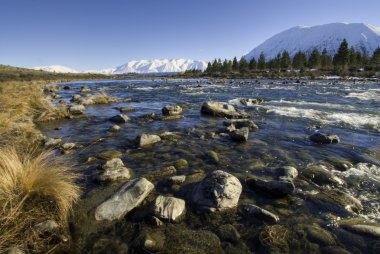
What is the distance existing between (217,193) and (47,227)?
317cm

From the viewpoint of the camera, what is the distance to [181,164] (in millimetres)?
7207

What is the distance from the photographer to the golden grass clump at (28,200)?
3.47m

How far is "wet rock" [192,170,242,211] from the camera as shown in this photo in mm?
4871

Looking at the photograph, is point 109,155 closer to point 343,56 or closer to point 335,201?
point 335,201

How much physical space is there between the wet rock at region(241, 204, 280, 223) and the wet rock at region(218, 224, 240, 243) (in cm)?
51

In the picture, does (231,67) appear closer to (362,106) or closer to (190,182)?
(362,106)

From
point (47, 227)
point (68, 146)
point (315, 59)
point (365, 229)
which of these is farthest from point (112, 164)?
point (315, 59)

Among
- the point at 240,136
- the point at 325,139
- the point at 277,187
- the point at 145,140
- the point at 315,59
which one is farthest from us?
the point at 315,59

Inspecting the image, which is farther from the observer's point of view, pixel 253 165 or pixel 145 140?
pixel 145 140

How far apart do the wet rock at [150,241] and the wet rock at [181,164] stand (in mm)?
3015

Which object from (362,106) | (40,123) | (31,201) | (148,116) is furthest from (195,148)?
(362,106)

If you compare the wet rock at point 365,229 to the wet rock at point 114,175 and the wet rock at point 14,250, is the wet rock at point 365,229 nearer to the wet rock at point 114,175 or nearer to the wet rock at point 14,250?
the wet rock at point 114,175

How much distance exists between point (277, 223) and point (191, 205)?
5.71 ft

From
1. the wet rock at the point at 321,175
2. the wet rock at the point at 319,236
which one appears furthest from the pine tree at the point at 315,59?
the wet rock at the point at 319,236
